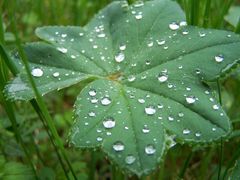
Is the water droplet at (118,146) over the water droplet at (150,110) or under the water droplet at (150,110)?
under

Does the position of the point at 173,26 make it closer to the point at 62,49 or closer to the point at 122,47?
the point at 122,47

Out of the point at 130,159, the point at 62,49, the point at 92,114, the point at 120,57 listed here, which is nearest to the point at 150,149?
the point at 130,159

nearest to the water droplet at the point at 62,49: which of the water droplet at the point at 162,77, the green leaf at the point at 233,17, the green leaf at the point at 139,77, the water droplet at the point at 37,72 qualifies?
the green leaf at the point at 139,77

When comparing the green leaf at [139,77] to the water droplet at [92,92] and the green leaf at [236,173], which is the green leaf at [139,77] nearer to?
the water droplet at [92,92]

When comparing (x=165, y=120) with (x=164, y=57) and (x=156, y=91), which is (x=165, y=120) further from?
(x=164, y=57)

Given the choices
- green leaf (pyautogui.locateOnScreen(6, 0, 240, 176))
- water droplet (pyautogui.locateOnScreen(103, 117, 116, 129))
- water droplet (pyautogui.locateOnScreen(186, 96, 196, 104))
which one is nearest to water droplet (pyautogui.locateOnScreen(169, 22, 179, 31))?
green leaf (pyautogui.locateOnScreen(6, 0, 240, 176))

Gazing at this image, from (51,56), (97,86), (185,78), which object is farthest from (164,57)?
(51,56)

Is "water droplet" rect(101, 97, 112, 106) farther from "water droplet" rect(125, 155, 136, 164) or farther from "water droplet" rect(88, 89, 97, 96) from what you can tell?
"water droplet" rect(125, 155, 136, 164)
